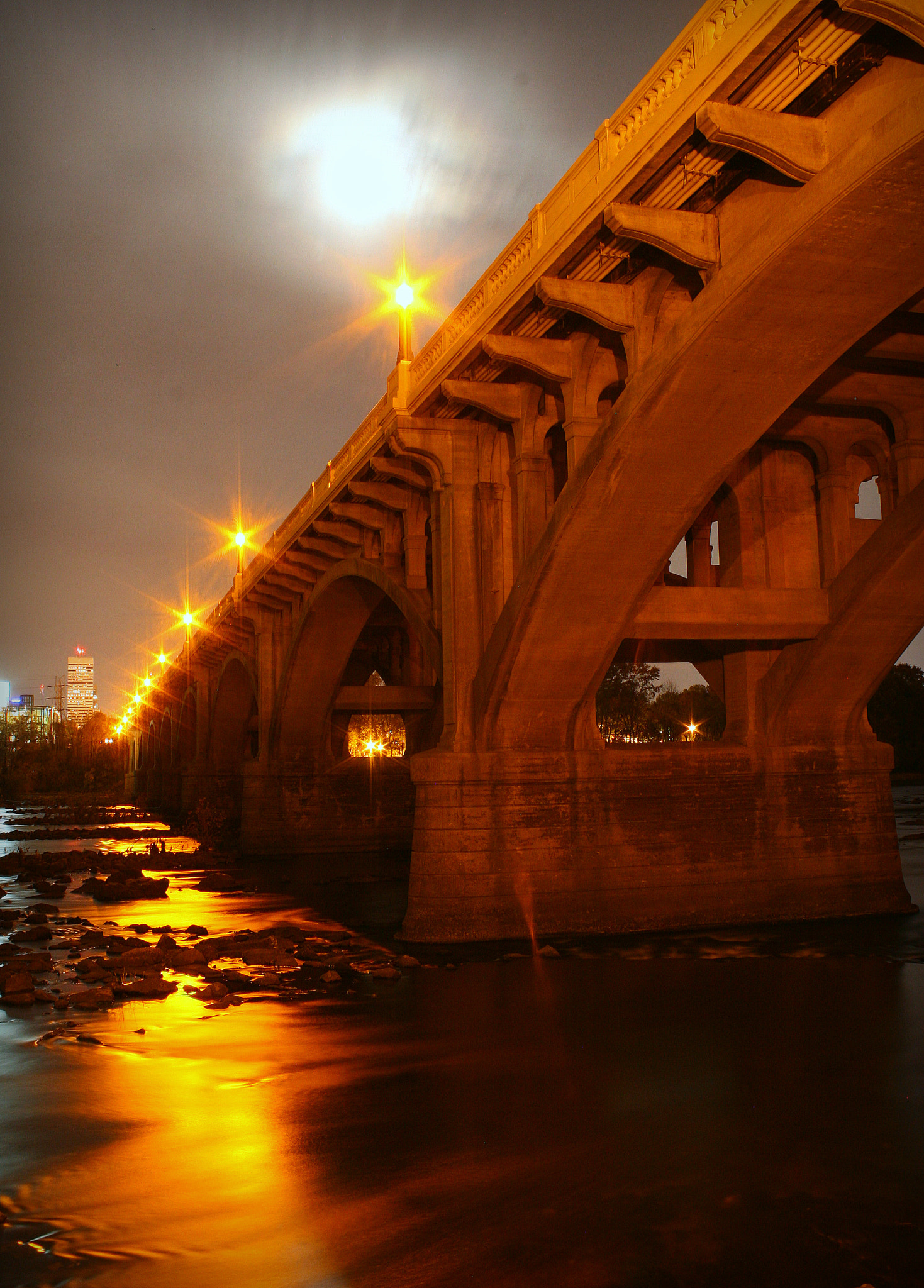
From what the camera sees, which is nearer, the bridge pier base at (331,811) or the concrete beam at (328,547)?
the concrete beam at (328,547)

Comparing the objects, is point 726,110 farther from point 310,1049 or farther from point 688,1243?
point 310,1049

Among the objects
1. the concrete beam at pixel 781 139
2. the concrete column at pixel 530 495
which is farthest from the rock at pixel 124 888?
the concrete beam at pixel 781 139

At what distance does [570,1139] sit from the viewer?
9.29 metres

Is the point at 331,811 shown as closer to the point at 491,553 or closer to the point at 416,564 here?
the point at 416,564

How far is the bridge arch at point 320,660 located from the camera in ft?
102

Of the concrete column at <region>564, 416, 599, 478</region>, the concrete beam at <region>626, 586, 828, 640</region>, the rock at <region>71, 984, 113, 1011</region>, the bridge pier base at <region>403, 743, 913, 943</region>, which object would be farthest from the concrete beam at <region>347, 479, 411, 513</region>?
the rock at <region>71, 984, 113, 1011</region>

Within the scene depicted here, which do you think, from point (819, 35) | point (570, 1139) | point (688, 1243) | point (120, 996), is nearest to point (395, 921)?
point (120, 996)

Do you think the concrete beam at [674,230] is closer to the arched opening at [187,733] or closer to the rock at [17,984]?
the rock at [17,984]

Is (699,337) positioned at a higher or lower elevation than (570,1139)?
higher

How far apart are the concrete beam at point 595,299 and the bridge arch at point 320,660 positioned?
13808 mm

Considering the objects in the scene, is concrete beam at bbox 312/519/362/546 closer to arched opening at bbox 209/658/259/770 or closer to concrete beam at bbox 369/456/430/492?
concrete beam at bbox 369/456/430/492

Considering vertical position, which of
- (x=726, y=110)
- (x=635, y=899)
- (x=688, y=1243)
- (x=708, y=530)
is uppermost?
(x=726, y=110)

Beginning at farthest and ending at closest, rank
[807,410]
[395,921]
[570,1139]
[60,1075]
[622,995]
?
1. [395,921]
2. [807,410]
3. [622,995]
4. [60,1075]
5. [570,1139]

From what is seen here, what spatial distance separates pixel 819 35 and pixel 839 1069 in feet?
30.8
